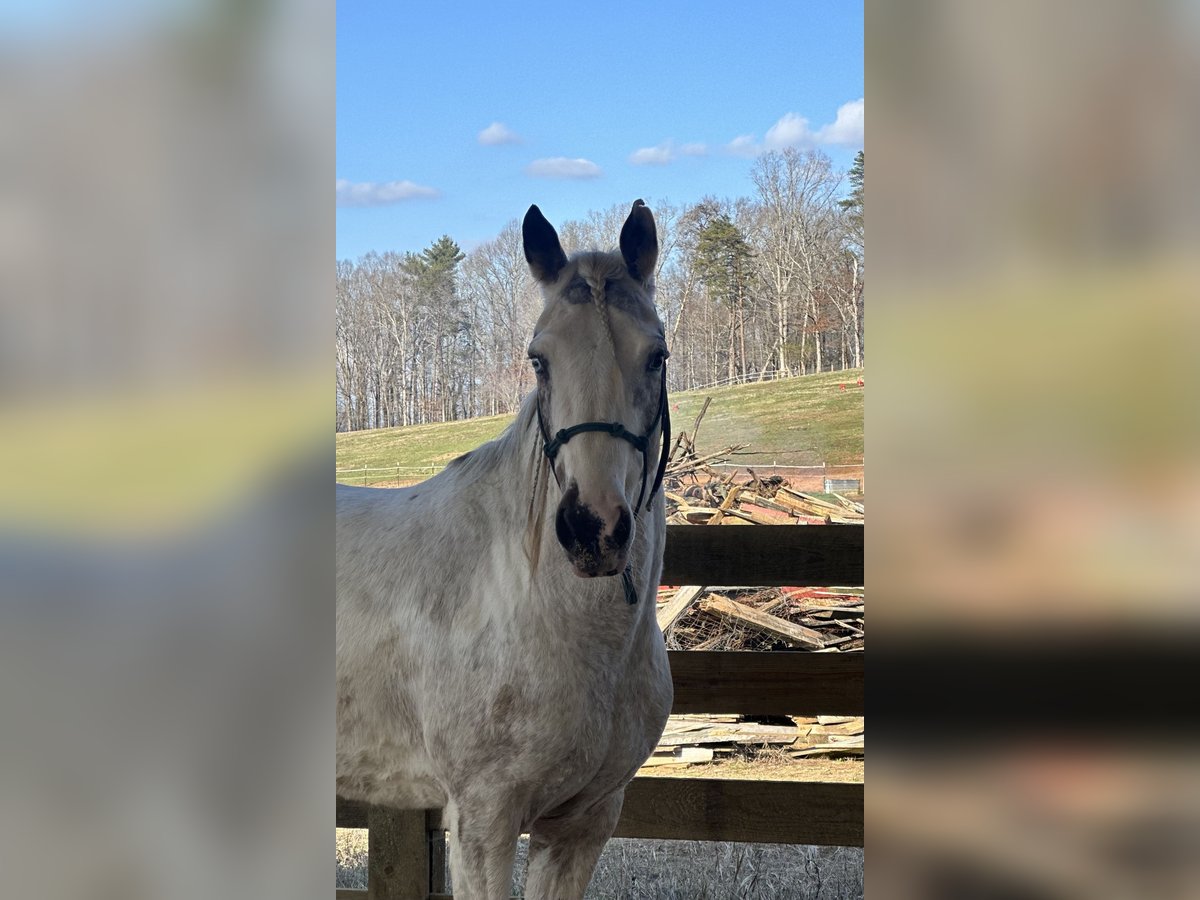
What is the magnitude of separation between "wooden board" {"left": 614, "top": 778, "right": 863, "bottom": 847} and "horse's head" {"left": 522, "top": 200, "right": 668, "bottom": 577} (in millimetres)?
1047

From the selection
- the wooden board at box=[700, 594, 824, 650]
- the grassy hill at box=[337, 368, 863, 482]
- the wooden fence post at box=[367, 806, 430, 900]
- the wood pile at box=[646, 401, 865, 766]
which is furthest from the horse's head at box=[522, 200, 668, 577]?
the grassy hill at box=[337, 368, 863, 482]

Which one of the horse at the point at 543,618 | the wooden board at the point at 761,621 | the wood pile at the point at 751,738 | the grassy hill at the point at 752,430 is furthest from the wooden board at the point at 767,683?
the grassy hill at the point at 752,430

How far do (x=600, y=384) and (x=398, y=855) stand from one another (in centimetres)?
145

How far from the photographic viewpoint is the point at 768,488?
548 centimetres

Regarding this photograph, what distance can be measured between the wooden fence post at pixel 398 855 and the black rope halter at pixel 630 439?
3.59ft

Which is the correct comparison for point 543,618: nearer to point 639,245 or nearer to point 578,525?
point 578,525

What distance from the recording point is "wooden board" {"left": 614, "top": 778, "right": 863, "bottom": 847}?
7.24 ft

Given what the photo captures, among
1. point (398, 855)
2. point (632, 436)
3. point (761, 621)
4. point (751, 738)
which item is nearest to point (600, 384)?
point (632, 436)

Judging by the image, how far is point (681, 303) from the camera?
617 cm

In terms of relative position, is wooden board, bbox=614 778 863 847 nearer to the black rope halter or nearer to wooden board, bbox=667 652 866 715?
wooden board, bbox=667 652 866 715
